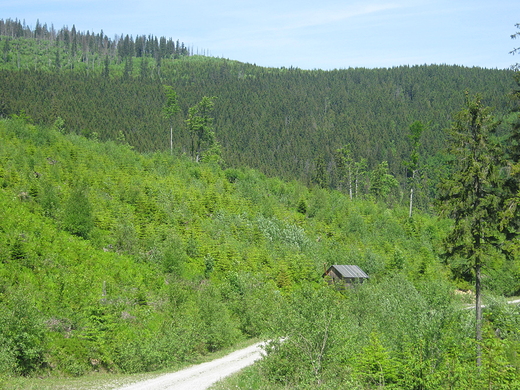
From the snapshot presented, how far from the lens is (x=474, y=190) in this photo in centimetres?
2244

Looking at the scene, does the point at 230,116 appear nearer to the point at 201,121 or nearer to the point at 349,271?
the point at 201,121

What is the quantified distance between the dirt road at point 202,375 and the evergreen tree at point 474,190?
11.9 meters

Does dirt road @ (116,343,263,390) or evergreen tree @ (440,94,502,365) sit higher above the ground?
evergreen tree @ (440,94,502,365)

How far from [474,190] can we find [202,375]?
54.3ft

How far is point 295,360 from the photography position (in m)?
17.8

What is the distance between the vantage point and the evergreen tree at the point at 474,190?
71.8 ft

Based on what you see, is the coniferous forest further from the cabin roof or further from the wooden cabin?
the cabin roof

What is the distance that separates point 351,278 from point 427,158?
13552cm

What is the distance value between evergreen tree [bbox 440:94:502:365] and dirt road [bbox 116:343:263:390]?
470 inches

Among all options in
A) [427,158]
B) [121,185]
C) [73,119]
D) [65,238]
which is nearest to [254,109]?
[427,158]

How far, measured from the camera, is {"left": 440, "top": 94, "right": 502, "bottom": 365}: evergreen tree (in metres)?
21.9

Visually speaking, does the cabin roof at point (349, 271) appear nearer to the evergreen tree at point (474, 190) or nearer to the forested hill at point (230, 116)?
the evergreen tree at point (474, 190)

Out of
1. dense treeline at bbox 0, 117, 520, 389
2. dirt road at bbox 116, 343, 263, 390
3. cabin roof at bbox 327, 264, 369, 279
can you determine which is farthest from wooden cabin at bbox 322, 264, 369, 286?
dirt road at bbox 116, 343, 263, 390

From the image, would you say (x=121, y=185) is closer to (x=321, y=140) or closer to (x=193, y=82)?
(x=321, y=140)
